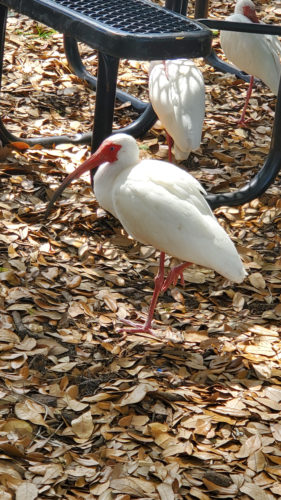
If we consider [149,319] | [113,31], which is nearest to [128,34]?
[113,31]

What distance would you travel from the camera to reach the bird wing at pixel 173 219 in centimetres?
368

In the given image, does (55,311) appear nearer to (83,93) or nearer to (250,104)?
(83,93)

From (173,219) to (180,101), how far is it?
1487mm

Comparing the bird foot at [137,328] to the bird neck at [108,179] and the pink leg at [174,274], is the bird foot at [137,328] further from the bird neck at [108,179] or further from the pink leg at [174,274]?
the bird neck at [108,179]

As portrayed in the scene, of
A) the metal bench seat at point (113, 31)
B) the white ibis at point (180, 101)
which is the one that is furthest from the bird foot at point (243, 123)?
the metal bench seat at point (113, 31)

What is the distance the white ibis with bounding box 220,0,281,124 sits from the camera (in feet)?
20.2

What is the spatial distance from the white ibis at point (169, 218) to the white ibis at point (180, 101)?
3.18 feet

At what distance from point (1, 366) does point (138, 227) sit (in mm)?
922

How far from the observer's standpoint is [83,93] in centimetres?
651

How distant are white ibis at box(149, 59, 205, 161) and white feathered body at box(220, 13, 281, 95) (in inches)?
40.7

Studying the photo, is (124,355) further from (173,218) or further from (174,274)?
(173,218)

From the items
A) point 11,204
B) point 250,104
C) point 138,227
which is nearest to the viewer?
point 138,227

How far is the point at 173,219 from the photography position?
3.74m

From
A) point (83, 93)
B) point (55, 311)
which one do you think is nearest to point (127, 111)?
point (83, 93)
